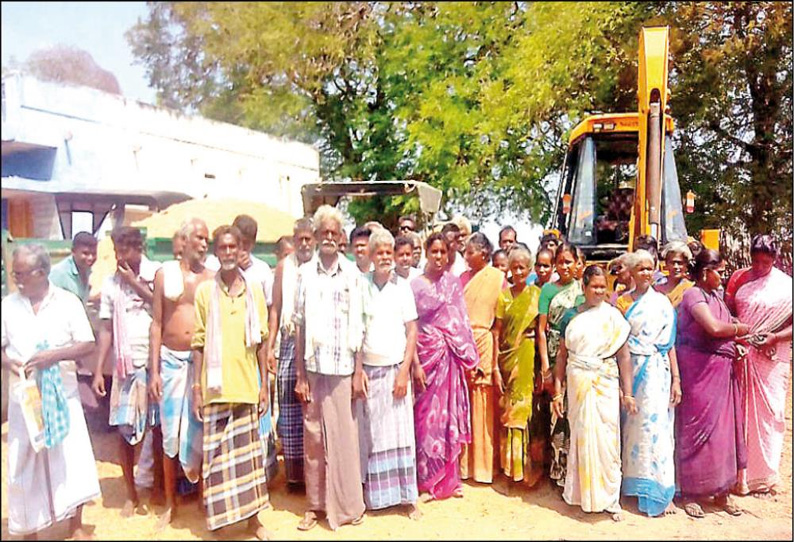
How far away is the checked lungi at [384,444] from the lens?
10.6 feet

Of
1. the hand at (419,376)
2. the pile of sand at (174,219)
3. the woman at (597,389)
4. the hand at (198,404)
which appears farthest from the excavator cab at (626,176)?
the hand at (198,404)

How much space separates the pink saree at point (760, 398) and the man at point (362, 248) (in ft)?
6.92

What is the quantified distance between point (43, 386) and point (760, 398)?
370cm

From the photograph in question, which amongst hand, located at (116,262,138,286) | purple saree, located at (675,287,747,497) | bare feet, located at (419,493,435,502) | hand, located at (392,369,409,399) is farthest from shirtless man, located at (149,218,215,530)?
purple saree, located at (675,287,747,497)

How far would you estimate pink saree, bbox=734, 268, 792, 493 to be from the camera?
3.54 metres

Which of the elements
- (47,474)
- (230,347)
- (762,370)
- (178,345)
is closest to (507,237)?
(762,370)

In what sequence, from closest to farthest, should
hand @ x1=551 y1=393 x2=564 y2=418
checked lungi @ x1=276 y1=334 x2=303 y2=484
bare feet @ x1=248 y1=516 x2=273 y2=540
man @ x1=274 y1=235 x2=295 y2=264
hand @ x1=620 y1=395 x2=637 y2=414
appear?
bare feet @ x1=248 y1=516 x2=273 y2=540, hand @ x1=620 y1=395 x2=637 y2=414, hand @ x1=551 y1=393 x2=564 y2=418, checked lungi @ x1=276 y1=334 x2=303 y2=484, man @ x1=274 y1=235 x2=295 y2=264

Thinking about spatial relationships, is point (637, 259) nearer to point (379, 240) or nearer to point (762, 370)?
point (762, 370)

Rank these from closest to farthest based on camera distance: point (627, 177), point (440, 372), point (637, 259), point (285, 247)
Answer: point (637, 259) → point (440, 372) → point (285, 247) → point (627, 177)

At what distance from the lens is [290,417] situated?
358cm

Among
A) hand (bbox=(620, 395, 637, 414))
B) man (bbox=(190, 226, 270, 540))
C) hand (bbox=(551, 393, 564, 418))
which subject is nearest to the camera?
man (bbox=(190, 226, 270, 540))

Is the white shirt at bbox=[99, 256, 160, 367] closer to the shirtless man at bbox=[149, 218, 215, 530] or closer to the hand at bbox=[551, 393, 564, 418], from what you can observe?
the shirtless man at bbox=[149, 218, 215, 530]

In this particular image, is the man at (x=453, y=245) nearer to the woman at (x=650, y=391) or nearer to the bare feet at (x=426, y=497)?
the woman at (x=650, y=391)

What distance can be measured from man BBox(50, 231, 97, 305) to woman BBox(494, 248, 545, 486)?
7.25ft
